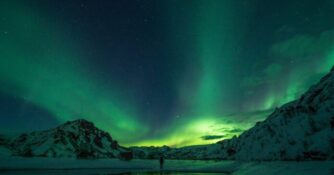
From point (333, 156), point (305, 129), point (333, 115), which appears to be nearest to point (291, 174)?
point (333, 156)

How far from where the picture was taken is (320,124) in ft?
554

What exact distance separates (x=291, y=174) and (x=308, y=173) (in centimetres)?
155

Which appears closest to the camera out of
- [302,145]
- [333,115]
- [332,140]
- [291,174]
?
[291,174]

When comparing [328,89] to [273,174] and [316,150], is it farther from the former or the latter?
[273,174]

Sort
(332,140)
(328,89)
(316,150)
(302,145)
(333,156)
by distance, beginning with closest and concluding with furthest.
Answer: (333,156) → (332,140) → (316,150) → (302,145) → (328,89)

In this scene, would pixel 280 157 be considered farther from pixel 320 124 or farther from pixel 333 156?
pixel 333 156

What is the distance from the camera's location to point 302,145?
173 meters

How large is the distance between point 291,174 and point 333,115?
16704 cm

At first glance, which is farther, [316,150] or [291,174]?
[316,150]

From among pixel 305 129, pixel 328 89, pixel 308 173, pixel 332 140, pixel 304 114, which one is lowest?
pixel 308 173

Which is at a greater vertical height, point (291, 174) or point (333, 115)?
point (333, 115)

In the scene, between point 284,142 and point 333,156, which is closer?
point 333,156

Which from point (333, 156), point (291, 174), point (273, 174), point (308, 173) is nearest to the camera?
point (308, 173)

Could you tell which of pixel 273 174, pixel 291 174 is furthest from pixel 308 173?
pixel 273 174
